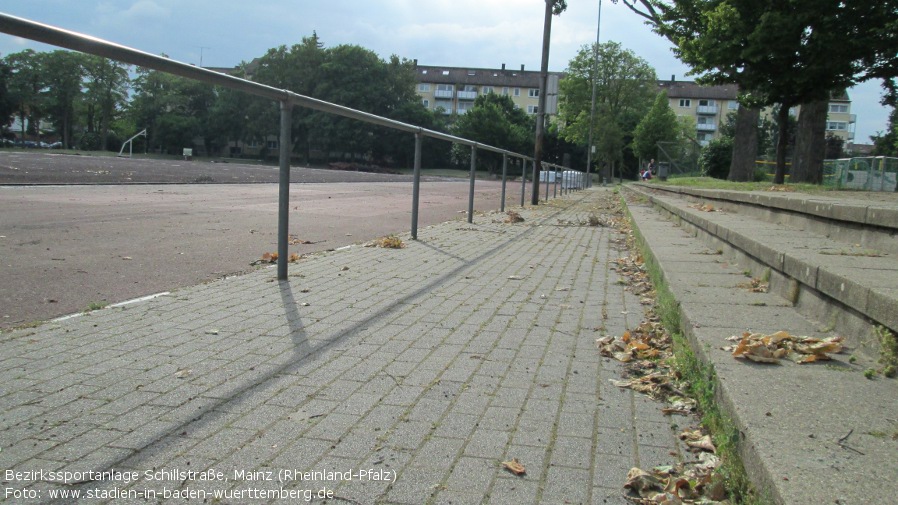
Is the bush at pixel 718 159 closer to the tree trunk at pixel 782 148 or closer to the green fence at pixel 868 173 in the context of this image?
the green fence at pixel 868 173

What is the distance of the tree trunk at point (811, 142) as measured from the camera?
16.9 metres

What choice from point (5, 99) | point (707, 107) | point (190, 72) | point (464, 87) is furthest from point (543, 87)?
point (707, 107)

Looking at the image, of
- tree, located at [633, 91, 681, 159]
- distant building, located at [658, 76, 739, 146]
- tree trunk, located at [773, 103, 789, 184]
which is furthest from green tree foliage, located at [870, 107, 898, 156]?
tree trunk, located at [773, 103, 789, 184]

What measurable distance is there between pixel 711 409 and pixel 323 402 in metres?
1.67

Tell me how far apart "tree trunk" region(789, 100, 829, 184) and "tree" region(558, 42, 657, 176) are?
55.2 m

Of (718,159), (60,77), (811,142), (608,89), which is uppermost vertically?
(608,89)

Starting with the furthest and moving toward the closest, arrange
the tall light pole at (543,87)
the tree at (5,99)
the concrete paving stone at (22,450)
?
the tall light pole at (543,87)
the tree at (5,99)
the concrete paving stone at (22,450)

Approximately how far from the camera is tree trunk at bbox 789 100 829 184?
55.6ft

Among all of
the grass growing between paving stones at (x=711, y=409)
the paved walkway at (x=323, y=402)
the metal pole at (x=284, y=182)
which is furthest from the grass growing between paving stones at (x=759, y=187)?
the metal pole at (x=284, y=182)

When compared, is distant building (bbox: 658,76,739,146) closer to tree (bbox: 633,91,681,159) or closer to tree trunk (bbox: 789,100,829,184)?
tree (bbox: 633,91,681,159)

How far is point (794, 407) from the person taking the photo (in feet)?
7.89

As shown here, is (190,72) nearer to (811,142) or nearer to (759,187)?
(759,187)

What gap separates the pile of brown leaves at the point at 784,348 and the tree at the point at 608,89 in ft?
232

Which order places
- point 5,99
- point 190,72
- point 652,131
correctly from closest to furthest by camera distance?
point 190,72
point 5,99
point 652,131
